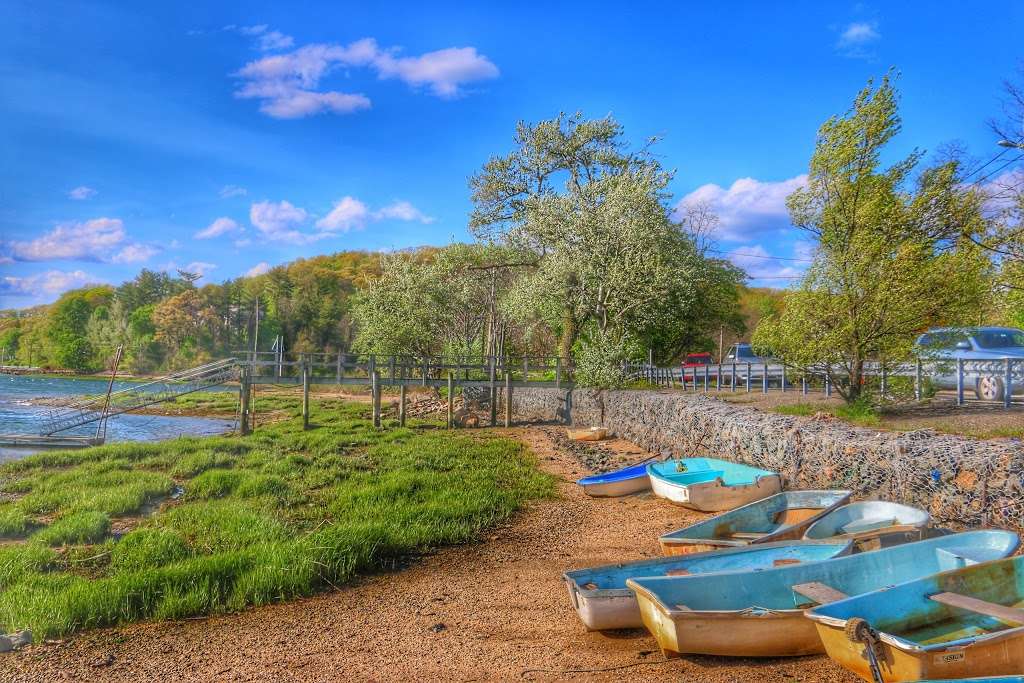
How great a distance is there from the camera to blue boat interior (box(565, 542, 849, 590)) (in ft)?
18.8

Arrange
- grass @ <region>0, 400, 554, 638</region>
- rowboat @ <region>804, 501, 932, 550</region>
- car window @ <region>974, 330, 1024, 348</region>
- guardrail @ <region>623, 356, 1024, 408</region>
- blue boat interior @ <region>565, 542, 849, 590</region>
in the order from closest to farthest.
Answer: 1. blue boat interior @ <region>565, 542, 849, 590</region>
2. grass @ <region>0, 400, 554, 638</region>
3. rowboat @ <region>804, 501, 932, 550</region>
4. guardrail @ <region>623, 356, 1024, 408</region>
5. car window @ <region>974, 330, 1024, 348</region>

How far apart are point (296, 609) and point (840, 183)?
41.0 feet

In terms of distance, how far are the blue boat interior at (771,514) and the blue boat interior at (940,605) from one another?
2593 mm

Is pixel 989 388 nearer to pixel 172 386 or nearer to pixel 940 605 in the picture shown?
pixel 940 605

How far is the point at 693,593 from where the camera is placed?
4996mm

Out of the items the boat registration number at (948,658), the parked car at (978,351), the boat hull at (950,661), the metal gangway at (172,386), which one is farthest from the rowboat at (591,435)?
the boat registration number at (948,658)

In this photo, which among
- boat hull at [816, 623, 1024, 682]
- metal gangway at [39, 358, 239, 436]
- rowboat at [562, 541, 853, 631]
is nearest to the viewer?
boat hull at [816, 623, 1024, 682]

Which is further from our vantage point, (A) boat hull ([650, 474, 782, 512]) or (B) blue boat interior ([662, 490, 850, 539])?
(A) boat hull ([650, 474, 782, 512])

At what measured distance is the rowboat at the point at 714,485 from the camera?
9.59 meters

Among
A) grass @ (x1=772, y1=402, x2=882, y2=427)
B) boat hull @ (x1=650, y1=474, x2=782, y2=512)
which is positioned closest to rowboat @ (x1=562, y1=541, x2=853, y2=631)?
→ boat hull @ (x1=650, y1=474, x2=782, y2=512)

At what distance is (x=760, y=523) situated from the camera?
25.9 feet

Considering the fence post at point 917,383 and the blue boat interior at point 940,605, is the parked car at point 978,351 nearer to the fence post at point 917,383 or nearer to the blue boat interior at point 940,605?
the fence post at point 917,383

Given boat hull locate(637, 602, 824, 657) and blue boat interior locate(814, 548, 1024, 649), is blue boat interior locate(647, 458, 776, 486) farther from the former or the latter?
boat hull locate(637, 602, 824, 657)

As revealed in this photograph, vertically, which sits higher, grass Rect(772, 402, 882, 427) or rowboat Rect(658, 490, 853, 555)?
grass Rect(772, 402, 882, 427)
